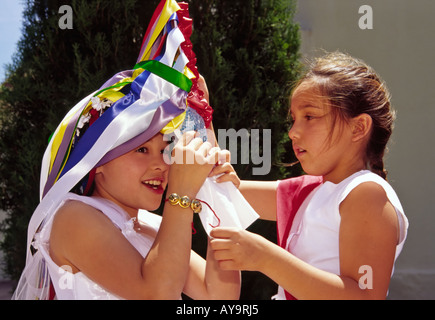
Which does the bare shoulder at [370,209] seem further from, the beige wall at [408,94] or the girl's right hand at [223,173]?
the beige wall at [408,94]

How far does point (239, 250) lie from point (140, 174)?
48cm

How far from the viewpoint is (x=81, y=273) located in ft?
5.65

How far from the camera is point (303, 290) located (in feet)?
5.41

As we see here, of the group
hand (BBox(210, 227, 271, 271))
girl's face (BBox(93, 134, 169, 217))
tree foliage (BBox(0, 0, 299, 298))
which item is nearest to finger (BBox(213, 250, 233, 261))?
A: hand (BBox(210, 227, 271, 271))

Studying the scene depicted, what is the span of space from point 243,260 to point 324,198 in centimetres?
46

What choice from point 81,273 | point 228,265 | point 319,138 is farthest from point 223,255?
point 319,138

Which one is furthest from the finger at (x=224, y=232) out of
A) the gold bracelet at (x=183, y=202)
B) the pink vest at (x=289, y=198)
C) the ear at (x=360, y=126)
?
the ear at (x=360, y=126)

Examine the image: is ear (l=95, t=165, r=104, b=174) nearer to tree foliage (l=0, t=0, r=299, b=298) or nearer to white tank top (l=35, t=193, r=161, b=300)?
white tank top (l=35, t=193, r=161, b=300)

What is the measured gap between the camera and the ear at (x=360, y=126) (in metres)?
1.95

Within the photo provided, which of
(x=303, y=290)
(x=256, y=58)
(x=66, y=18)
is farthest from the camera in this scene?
(x=256, y=58)

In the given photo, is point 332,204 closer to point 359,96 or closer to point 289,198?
point 289,198

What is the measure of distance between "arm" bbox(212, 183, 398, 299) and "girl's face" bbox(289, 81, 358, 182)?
1.00ft
